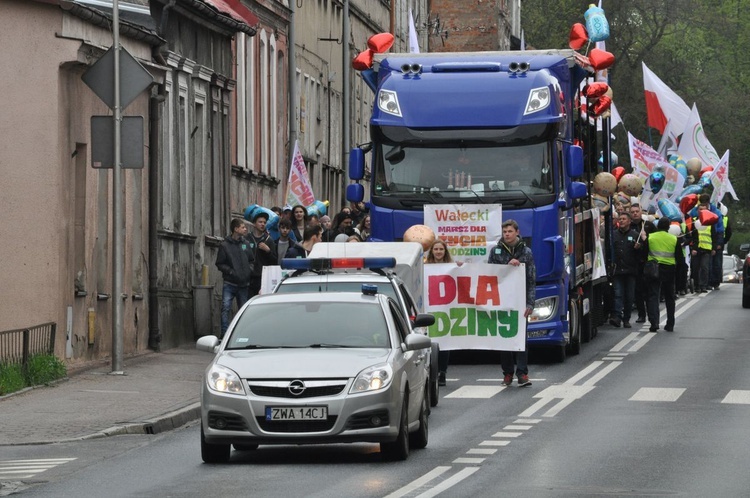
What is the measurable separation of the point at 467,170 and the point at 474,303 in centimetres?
184

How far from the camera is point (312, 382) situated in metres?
14.8

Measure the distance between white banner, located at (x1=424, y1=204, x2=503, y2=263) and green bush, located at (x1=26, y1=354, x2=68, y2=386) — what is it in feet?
17.6

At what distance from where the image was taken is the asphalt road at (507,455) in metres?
13.6

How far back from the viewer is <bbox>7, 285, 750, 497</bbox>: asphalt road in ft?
44.7

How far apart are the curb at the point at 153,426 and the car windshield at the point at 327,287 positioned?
5.70 feet

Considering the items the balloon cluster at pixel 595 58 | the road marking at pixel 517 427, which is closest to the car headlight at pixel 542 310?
the balloon cluster at pixel 595 58

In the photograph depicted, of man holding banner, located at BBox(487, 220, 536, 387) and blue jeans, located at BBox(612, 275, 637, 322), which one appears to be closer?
man holding banner, located at BBox(487, 220, 536, 387)

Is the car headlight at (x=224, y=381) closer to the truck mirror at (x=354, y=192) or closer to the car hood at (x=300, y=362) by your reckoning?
the car hood at (x=300, y=362)

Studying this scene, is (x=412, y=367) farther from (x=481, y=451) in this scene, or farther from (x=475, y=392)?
(x=475, y=392)

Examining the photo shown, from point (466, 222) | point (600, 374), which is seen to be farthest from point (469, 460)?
point (466, 222)

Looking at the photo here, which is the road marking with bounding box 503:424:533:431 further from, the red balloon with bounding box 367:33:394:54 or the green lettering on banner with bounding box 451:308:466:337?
the red balloon with bounding box 367:33:394:54

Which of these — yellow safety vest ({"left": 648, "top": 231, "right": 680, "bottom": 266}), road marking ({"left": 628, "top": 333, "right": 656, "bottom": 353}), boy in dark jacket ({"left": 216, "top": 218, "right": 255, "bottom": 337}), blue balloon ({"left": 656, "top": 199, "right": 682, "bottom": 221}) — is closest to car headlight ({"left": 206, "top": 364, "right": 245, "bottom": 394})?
boy in dark jacket ({"left": 216, "top": 218, "right": 255, "bottom": 337})

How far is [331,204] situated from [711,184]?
10351mm

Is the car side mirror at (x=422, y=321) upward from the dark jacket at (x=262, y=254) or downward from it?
downward
